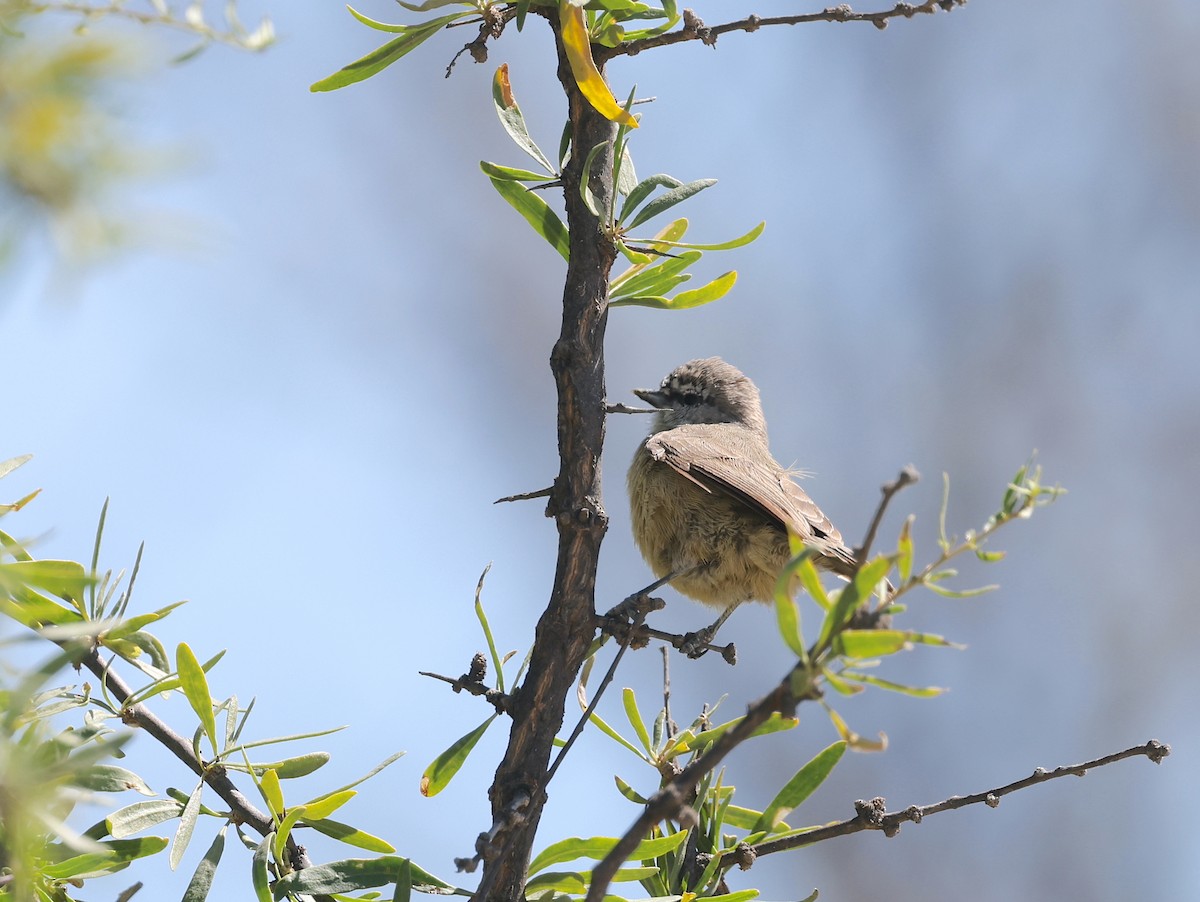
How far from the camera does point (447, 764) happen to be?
2.02 metres

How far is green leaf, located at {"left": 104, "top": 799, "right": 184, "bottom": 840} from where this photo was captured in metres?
1.66

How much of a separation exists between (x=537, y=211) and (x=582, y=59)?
48 centimetres

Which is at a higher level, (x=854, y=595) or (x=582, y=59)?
(x=582, y=59)

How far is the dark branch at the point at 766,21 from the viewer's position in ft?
6.89

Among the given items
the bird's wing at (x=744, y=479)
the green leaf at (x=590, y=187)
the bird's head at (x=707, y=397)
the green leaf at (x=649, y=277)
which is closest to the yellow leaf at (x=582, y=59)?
the green leaf at (x=590, y=187)

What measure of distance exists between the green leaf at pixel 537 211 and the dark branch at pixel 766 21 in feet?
1.03

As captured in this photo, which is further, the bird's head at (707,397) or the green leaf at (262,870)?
the bird's head at (707,397)

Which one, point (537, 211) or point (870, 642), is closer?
point (870, 642)

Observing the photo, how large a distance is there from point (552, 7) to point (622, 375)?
25.9 ft

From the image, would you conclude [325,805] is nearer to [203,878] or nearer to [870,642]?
[203,878]

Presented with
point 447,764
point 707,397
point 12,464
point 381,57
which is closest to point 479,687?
point 447,764

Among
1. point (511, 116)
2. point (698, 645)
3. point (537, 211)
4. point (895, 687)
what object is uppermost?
point (511, 116)

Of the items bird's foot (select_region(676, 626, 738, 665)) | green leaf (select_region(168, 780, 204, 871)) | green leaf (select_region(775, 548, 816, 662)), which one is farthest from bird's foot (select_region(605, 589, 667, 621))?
green leaf (select_region(775, 548, 816, 662))

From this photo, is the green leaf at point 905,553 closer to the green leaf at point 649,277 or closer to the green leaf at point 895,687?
the green leaf at point 895,687
